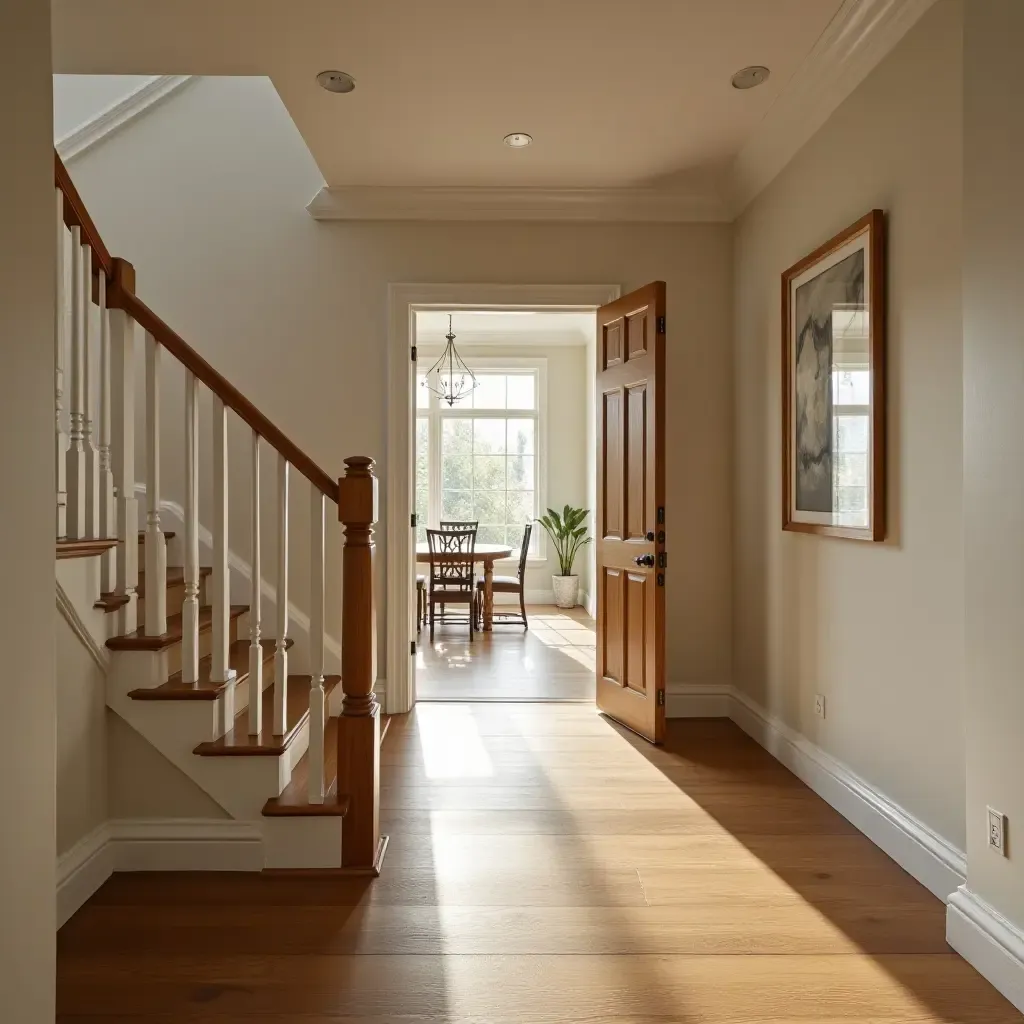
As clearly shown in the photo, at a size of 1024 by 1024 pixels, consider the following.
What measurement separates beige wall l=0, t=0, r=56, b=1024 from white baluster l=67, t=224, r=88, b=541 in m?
1.29

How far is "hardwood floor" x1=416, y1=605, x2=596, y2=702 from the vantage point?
4.78 m

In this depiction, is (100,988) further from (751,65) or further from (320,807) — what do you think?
(751,65)

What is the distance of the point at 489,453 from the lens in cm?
900

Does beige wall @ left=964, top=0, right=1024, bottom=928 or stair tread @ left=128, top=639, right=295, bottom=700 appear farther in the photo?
stair tread @ left=128, top=639, right=295, bottom=700

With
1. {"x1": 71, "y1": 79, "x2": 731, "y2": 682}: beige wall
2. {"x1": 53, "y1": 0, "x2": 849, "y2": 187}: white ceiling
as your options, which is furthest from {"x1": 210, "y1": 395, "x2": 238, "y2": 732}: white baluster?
{"x1": 71, "y1": 79, "x2": 731, "y2": 682}: beige wall

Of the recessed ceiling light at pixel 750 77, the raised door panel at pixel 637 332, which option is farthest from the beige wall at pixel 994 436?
the raised door panel at pixel 637 332

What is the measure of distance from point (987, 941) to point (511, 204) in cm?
374

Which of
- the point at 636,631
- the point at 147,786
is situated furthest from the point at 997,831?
the point at 147,786

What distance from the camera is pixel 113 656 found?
246 cm

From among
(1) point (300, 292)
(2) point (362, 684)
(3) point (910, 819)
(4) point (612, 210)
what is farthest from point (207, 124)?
(3) point (910, 819)

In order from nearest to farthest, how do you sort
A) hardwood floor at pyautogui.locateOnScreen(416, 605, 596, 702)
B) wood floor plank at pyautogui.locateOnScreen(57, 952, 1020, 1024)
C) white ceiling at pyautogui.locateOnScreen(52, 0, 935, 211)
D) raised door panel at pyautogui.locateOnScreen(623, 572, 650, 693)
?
wood floor plank at pyautogui.locateOnScreen(57, 952, 1020, 1024) → white ceiling at pyautogui.locateOnScreen(52, 0, 935, 211) → raised door panel at pyautogui.locateOnScreen(623, 572, 650, 693) → hardwood floor at pyautogui.locateOnScreen(416, 605, 596, 702)

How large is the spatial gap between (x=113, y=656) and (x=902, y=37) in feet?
10.5

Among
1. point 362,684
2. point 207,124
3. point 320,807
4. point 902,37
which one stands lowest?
point 320,807

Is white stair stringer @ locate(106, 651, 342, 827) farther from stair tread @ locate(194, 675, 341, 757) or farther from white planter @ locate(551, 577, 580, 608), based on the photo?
white planter @ locate(551, 577, 580, 608)
